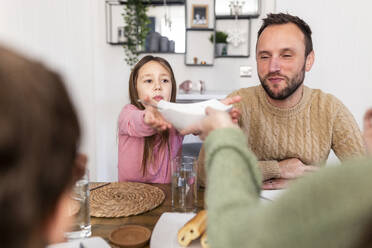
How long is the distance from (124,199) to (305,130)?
0.96m

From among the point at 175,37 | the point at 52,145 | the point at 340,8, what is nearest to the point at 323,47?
the point at 340,8

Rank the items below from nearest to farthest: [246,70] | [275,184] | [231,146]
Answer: [231,146] → [275,184] → [246,70]

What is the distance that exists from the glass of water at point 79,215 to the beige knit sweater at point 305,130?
926mm

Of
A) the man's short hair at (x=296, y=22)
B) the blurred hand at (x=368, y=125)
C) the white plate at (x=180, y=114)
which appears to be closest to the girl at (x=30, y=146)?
the white plate at (x=180, y=114)

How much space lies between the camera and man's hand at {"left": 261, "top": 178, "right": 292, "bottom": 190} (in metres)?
1.19

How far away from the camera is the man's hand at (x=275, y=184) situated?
119 centimetres

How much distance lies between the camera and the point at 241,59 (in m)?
3.29

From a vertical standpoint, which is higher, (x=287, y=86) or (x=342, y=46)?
(x=342, y=46)

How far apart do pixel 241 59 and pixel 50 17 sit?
6.40ft

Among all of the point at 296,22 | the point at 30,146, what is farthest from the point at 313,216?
the point at 296,22

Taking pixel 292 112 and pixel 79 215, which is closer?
pixel 79 215

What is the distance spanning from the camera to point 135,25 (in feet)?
10.2

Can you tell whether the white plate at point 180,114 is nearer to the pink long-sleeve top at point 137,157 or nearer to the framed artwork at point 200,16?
the pink long-sleeve top at point 137,157

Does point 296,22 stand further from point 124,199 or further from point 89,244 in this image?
point 89,244
